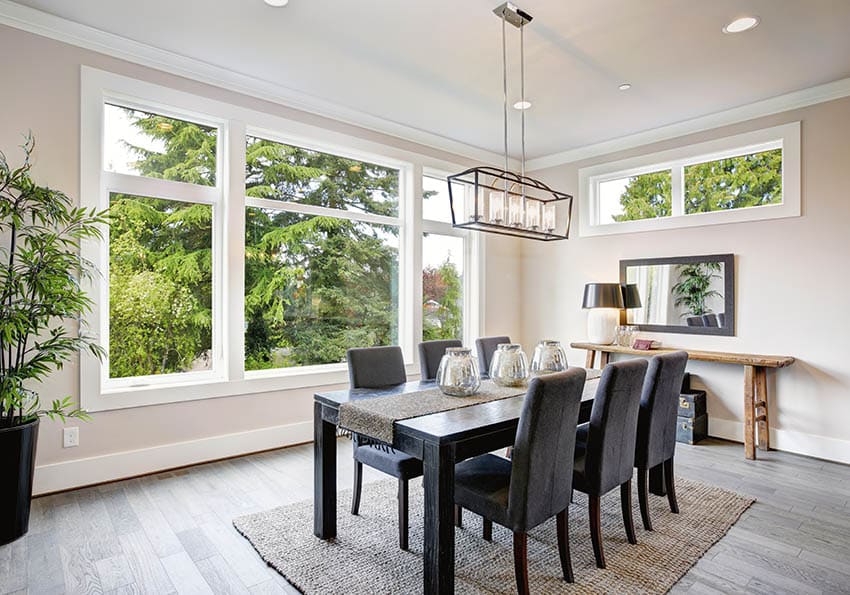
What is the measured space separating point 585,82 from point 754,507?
10.4 feet

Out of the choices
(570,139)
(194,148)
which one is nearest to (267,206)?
(194,148)

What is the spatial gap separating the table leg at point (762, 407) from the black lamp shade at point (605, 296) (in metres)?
1.29

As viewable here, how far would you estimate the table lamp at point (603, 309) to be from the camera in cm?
481

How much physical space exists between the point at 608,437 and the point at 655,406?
0.54 m

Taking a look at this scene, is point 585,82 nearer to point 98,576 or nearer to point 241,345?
point 241,345

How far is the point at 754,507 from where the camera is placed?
9.73 feet

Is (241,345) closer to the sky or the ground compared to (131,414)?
closer to the sky

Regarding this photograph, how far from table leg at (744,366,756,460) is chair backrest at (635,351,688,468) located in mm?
1661

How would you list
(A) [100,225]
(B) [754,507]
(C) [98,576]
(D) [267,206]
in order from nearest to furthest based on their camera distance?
1. (C) [98,576]
2. (B) [754,507]
3. (A) [100,225]
4. (D) [267,206]

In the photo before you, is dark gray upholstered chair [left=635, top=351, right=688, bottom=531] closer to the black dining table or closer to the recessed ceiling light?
the black dining table

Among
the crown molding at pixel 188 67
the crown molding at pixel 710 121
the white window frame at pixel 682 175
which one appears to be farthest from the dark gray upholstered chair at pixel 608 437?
the crown molding at pixel 188 67

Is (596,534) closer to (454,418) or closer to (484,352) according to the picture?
(454,418)

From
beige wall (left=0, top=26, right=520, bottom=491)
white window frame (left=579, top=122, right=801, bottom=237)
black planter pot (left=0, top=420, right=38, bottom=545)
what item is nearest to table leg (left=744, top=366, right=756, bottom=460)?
white window frame (left=579, top=122, right=801, bottom=237)

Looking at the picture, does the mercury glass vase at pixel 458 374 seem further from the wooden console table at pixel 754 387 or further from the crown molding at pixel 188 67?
the crown molding at pixel 188 67
